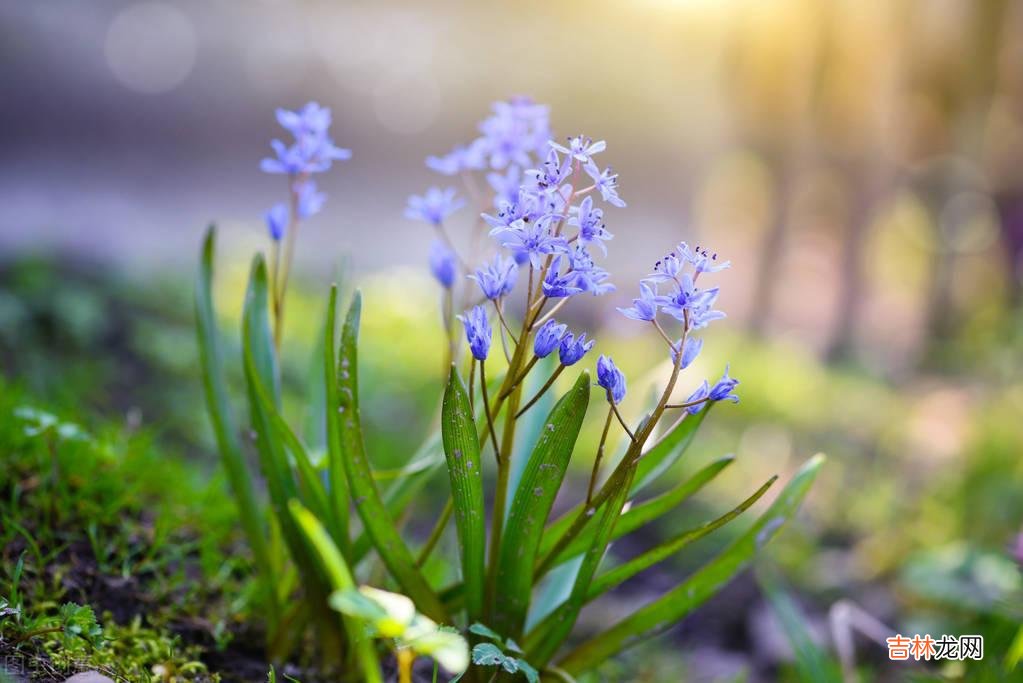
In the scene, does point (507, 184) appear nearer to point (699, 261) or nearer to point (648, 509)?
point (699, 261)

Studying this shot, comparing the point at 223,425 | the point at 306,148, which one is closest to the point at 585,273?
the point at 306,148

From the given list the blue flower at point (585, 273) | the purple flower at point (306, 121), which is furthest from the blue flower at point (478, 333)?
the purple flower at point (306, 121)

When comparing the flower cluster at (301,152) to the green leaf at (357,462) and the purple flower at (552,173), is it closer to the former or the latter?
the green leaf at (357,462)

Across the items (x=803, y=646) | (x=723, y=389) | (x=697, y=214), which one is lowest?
(x=803, y=646)

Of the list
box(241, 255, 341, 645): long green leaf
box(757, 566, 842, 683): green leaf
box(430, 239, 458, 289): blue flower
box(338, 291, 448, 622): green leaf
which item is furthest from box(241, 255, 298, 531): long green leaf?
box(757, 566, 842, 683): green leaf

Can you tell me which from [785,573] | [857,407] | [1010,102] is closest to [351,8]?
[857,407]

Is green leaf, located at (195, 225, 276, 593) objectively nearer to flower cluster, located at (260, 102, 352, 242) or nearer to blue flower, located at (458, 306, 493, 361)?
flower cluster, located at (260, 102, 352, 242)
